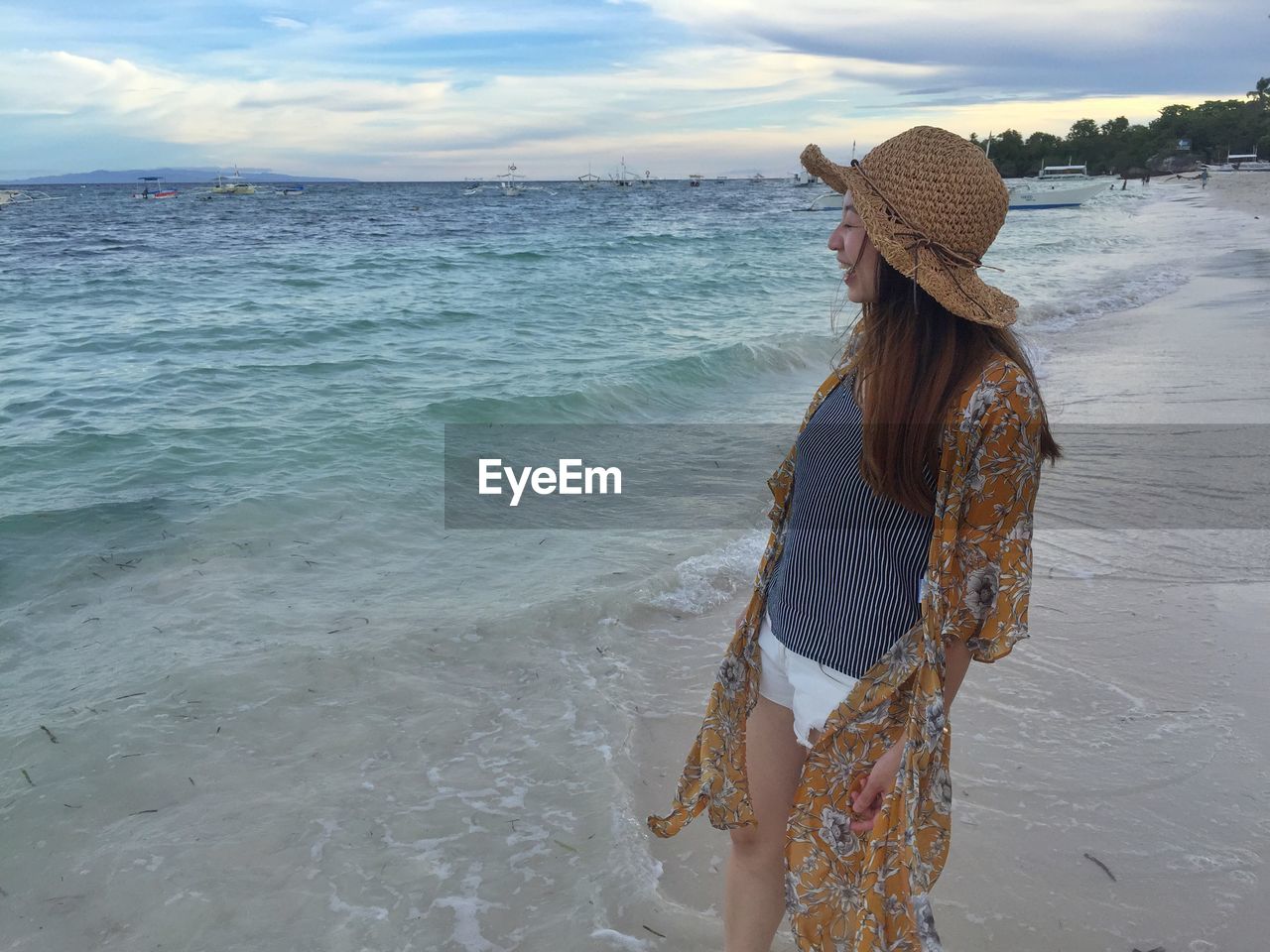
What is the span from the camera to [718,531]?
663cm

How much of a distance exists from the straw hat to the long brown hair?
A: 0.06 meters

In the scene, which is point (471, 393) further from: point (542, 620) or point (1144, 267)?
point (1144, 267)

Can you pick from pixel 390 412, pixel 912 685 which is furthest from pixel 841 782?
pixel 390 412

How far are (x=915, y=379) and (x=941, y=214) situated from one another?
0.32 meters

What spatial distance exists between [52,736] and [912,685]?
12.8 ft

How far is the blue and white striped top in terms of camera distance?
195 cm

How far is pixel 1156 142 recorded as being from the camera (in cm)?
10900

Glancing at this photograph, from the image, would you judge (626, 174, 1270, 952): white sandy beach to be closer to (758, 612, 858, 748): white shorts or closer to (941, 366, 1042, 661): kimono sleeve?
(758, 612, 858, 748): white shorts

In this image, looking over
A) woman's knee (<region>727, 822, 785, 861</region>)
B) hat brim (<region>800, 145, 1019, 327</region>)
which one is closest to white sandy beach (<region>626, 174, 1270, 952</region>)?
woman's knee (<region>727, 822, 785, 861</region>)

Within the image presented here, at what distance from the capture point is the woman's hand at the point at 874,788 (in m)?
1.88

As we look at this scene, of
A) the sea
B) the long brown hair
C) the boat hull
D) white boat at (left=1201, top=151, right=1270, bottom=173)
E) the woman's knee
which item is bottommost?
the sea

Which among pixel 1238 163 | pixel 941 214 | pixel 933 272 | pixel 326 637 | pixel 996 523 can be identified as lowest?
pixel 326 637

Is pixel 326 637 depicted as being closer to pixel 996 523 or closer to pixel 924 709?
pixel 924 709

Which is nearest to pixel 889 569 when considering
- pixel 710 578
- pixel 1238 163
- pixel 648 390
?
pixel 710 578
